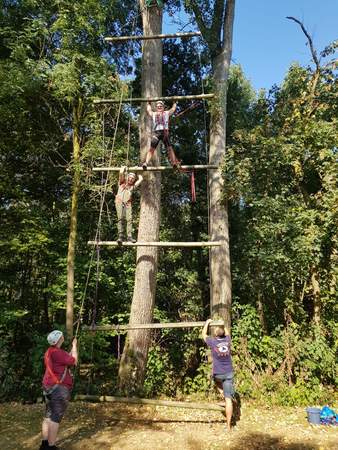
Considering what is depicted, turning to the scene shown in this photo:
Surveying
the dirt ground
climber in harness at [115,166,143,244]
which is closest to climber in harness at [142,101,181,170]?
climber in harness at [115,166,143,244]

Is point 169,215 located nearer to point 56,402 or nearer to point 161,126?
point 161,126

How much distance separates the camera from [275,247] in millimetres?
7164

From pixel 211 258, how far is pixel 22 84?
5406mm

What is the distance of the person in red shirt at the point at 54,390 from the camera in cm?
407

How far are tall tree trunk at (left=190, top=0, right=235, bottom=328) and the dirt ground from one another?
2.09 m

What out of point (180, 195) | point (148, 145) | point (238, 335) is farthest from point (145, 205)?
point (180, 195)

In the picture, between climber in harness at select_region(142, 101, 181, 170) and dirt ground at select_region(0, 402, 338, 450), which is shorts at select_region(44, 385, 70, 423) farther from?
climber in harness at select_region(142, 101, 181, 170)

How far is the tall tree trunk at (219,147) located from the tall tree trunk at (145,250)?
124 cm

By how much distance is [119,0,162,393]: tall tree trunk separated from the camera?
21.1ft

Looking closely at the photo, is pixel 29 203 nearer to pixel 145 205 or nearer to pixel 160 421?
pixel 145 205

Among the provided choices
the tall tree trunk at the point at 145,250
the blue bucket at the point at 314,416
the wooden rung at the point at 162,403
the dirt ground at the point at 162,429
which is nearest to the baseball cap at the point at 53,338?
the dirt ground at the point at 162,429

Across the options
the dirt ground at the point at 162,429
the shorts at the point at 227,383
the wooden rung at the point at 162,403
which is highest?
the shorts at the point at 227,383

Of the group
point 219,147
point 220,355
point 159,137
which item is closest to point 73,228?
point 159,137

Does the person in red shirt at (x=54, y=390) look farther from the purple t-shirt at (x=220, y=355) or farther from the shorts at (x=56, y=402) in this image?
the purple t-shirt at (x=220, y=355)
